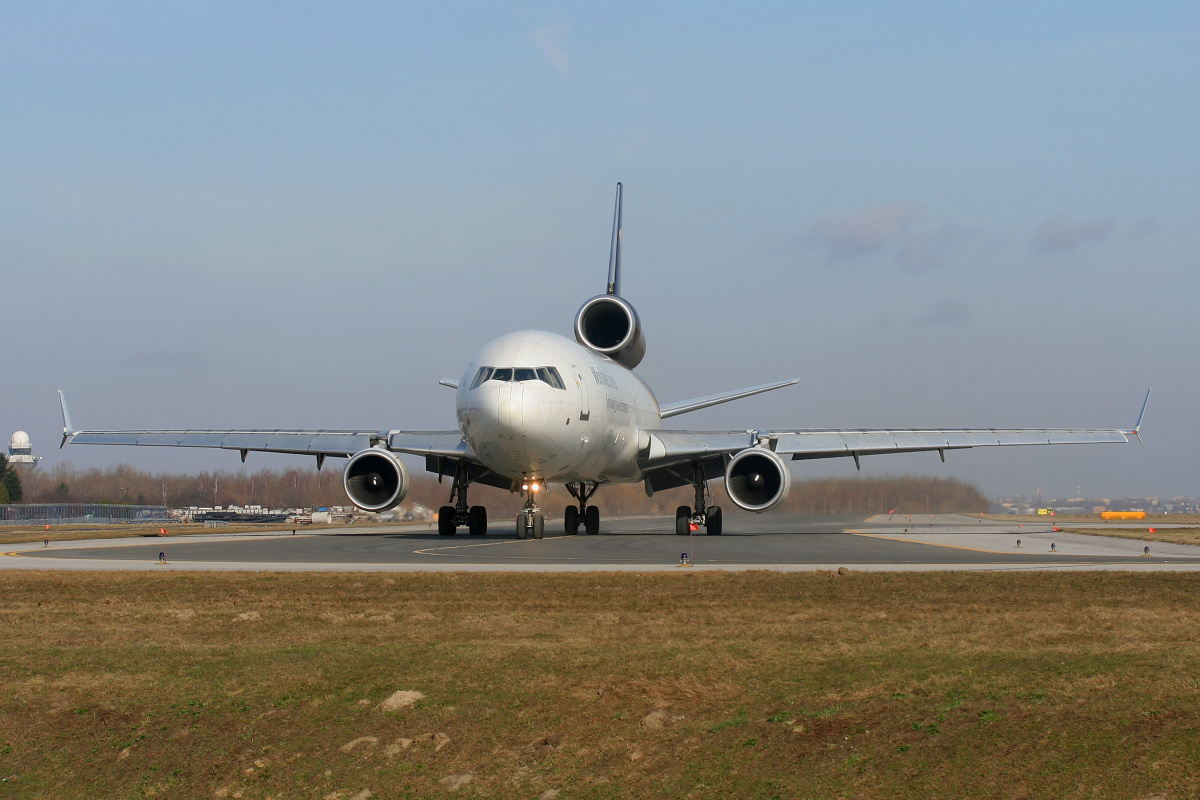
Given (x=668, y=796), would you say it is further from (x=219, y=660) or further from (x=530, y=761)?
(x=219, y=660)

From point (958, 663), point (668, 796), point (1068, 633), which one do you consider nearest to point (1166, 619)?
point (1068, 633)

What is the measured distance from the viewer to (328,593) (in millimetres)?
17344

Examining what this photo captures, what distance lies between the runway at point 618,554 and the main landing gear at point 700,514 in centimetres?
96

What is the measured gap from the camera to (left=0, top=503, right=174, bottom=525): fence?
73.2 m

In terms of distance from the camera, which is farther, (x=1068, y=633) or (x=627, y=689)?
(x=1068, y=633)

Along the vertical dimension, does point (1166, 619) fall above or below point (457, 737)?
above

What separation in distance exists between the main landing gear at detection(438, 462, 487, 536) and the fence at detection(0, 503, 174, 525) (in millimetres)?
43798

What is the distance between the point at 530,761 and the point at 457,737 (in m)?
0.82

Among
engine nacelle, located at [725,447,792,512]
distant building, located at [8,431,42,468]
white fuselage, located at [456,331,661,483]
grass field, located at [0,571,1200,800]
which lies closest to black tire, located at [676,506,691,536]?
white fuselage, located at [456,331,661,483]

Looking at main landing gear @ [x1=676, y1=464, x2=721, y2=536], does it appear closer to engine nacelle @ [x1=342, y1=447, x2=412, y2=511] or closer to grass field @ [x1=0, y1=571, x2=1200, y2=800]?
engine nacelle @ [x1=342, y1=447, x2=412, y2=511]

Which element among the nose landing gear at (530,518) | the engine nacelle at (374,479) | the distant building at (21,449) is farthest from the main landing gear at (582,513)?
the distant building at (21,449)

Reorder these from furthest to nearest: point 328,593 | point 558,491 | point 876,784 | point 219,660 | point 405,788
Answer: point 558,491 < point 328,593 < point 219,660 < point 405,788 < point 876,784

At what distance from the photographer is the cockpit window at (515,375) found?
29016mm

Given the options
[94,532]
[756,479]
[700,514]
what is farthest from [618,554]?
[94,532]
